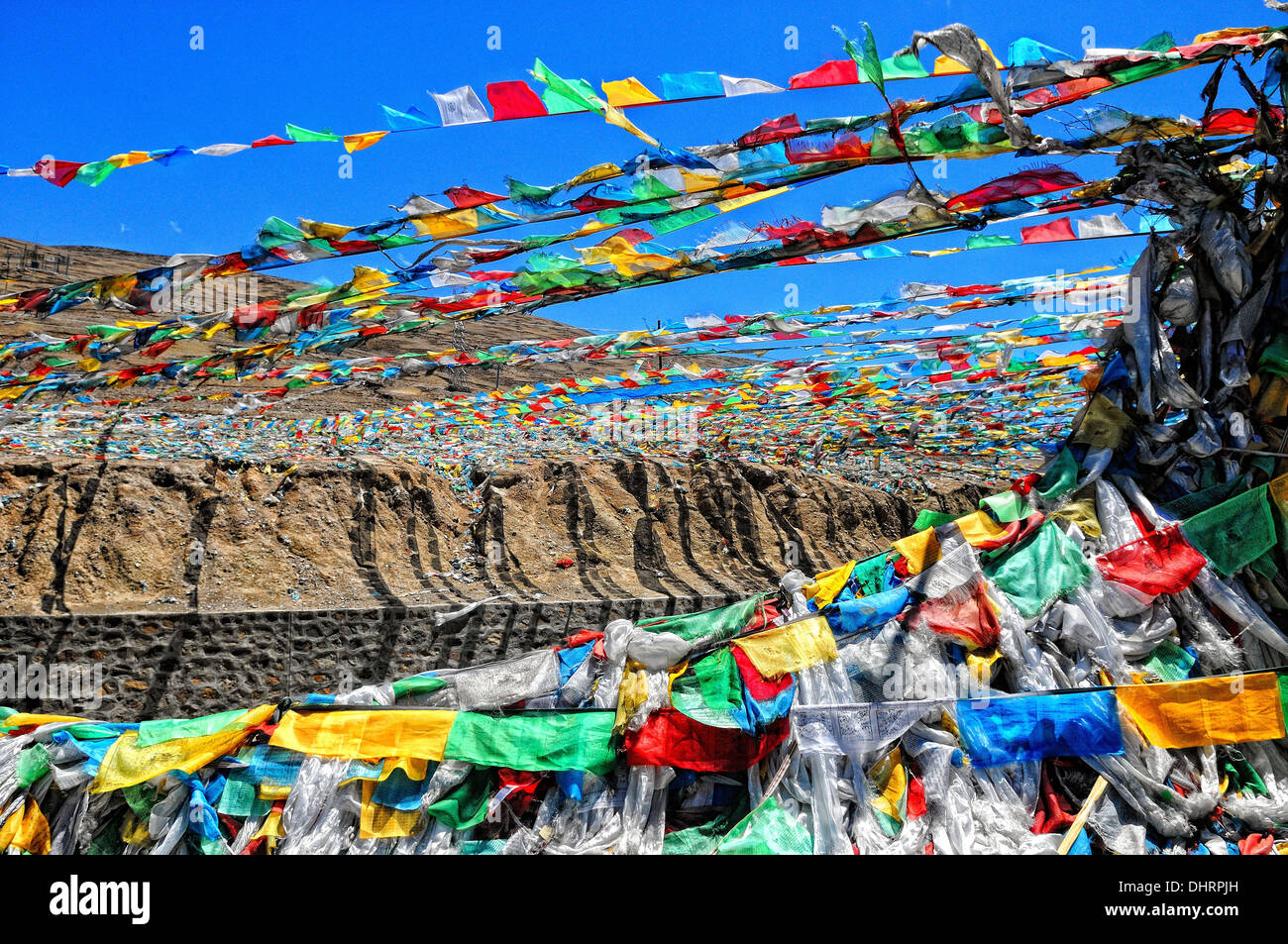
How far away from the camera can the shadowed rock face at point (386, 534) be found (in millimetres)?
8867

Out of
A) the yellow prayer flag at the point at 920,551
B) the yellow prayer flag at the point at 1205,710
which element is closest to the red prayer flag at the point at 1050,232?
the yellow prayer flag at the point at 920,551

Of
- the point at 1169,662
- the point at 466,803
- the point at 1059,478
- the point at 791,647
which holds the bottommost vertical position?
the point at 466,803

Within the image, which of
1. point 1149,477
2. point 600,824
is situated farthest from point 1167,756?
point 600,824

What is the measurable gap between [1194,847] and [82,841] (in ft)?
15.0

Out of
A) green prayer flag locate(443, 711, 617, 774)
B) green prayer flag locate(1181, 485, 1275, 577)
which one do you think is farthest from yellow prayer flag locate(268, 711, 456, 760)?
green prayer flag locate(1181, 485, 1275, 577)

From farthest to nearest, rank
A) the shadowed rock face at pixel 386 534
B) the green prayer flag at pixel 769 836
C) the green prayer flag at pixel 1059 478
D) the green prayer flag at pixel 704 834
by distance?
the shadowed rock face at pixel 386 534, the green prayer flag at pixel 1059 478, the green prayer flag at pixel 704 834, the green prayer flag at pixel 769 836

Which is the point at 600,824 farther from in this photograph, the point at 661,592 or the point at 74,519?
the point at 74,519

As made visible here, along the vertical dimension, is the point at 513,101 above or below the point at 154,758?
above

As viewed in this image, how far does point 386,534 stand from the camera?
1051cm

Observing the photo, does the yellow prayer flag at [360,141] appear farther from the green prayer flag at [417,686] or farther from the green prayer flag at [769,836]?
the green prayer flag at [769,836]

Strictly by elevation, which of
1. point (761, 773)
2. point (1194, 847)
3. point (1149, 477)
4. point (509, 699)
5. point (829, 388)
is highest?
point (829, 388)

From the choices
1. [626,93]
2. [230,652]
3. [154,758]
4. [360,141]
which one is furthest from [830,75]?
[230,652]

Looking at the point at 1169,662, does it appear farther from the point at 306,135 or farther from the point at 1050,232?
the point at 306,135
